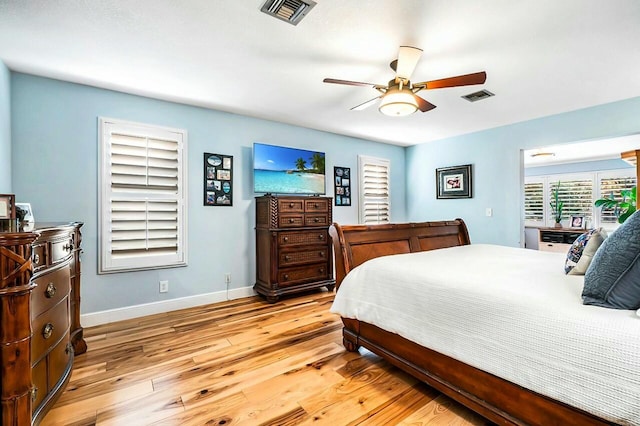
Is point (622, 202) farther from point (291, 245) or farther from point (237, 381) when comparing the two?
point (237, 381)

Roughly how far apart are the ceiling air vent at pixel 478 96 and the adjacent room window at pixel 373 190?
81.7 inches

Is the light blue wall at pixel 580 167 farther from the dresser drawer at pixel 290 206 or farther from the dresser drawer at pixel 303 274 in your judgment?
the dresser drawer at pixel 290 206

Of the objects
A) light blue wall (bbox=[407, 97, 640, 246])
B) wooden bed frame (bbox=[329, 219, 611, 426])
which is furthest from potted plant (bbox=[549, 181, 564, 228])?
wooden bed frame (bbox=[329, 219, 611, 426])

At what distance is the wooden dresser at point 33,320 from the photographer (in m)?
1.26

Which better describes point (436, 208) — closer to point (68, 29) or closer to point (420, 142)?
point (420, 142)

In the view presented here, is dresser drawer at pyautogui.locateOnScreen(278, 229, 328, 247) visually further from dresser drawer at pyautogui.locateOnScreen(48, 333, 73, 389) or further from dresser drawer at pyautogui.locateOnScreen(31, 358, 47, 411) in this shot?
dresser drawer at pyautogui.locateOnScreen(31, 358, 47, 411)

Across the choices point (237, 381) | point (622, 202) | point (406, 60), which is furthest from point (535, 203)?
point (237, 381)

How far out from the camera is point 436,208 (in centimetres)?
536

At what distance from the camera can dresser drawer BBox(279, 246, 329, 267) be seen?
12.2 feet

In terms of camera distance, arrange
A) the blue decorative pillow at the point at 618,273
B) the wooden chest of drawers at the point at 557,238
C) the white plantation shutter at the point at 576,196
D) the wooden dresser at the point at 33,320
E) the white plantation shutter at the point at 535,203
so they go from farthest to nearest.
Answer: the white plantation shutter at the point at 535,203
the white plantation shutter at the point at 576,196
the wooden chest of drawers at the point at 557,238
the wooden dresser at the point at 33,320
the blue decorative pillow at the point at 618,273

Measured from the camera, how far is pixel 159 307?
130 inches

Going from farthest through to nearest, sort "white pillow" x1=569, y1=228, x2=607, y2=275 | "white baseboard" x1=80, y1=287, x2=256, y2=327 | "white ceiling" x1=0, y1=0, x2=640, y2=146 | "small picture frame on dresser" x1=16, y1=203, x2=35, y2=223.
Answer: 1. "white baseboard" x1=80, y1=287, x2=256, y2=327
2. "small picture frame on dresser" x1=16, y1=203, x2=35, y2=223
3. "white ceiling" x1=0, y1=0, x2=640, y2=146
4. "white pillow" x1=569, y1=228, x2=607, y2=275

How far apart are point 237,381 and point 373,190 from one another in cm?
397

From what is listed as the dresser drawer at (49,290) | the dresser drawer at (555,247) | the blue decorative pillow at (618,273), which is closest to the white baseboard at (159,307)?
the dresser drawer at (49,290)
